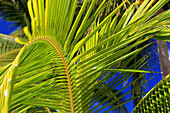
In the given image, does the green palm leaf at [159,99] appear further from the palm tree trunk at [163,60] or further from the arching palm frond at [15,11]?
the arching palm frond at [15,11]

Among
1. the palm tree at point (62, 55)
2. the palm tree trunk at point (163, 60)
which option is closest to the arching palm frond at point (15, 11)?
the palm tree trunk at point (163, 60)

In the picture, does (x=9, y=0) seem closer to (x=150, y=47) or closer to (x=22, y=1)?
(x=22, y=1)

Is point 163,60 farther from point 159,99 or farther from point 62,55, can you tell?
point 62,55

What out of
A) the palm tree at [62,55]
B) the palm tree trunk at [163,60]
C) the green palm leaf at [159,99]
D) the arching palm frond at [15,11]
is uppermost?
the arching palm frond at [15,11]

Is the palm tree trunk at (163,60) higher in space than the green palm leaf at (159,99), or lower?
higher

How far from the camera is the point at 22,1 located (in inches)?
149

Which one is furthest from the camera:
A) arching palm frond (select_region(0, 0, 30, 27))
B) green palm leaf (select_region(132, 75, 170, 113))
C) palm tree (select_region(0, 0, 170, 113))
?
arching palm frond (select_region(0, 0, 30, 27))

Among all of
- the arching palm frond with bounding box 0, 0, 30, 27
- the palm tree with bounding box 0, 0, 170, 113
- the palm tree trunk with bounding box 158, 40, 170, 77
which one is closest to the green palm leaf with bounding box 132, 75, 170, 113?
the palm tree with bounding box 0, 0, 170, 113

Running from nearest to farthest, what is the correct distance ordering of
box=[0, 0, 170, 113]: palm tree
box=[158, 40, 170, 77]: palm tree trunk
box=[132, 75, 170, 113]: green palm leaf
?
box=[0, 0, 170, 113]: palm tree, box=[132, 75, 170, 113]: green palm leaf, box=[158, 40, 170, 77]: palm tree trunk

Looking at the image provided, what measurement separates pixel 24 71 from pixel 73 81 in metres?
0.18

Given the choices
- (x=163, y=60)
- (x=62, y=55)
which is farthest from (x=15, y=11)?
(x=62, y=55)

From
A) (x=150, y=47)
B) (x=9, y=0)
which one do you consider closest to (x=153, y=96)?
(x=150, y=47)

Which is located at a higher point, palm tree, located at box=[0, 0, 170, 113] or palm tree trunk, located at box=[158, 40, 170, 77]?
palm tree trunk, located at box=[158, 40, 170, 77]

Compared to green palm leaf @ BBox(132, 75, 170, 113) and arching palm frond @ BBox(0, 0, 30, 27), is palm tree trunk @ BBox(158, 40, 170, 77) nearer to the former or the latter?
green palm leaf @ BBox(132, 75, 170, 113)
